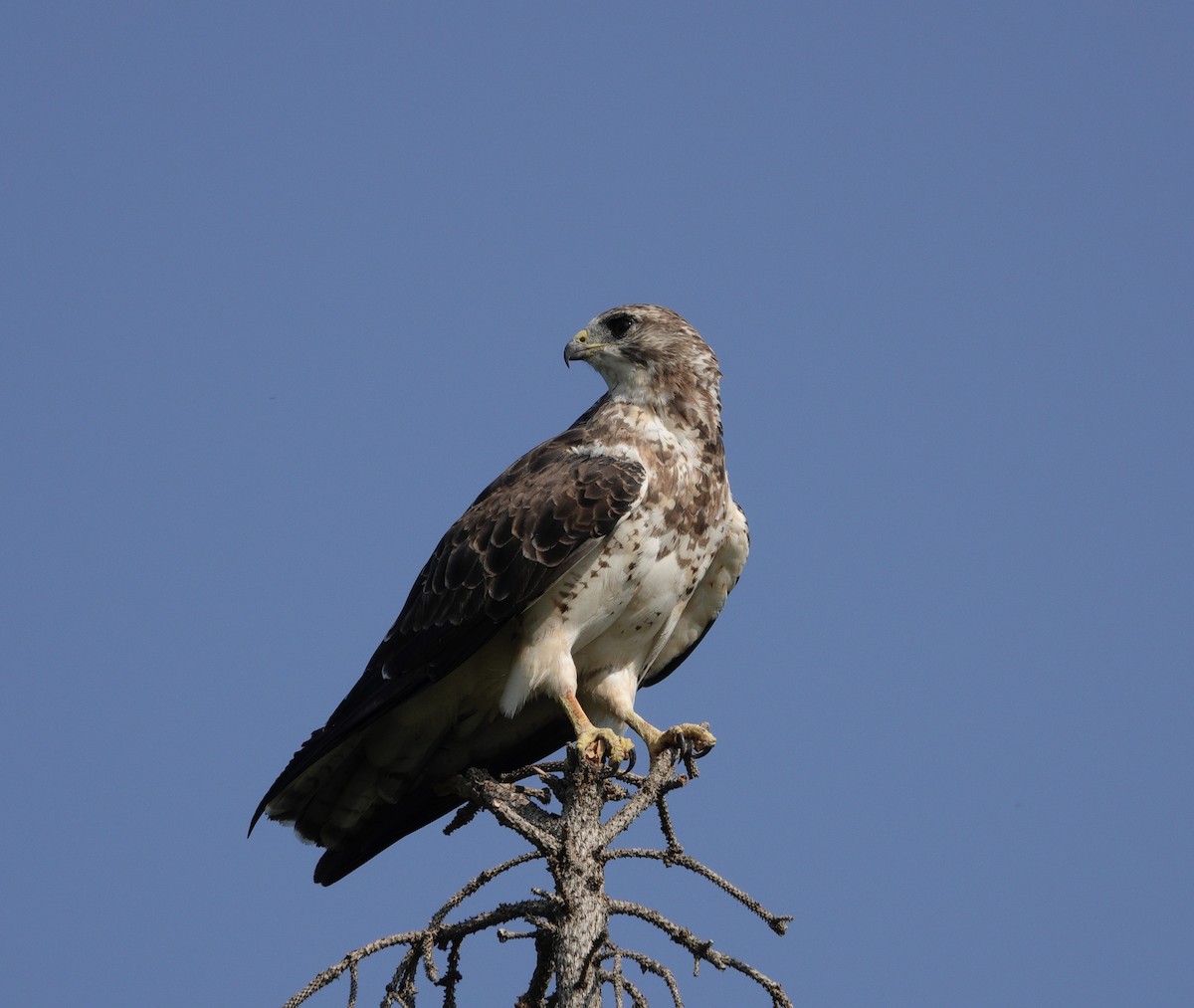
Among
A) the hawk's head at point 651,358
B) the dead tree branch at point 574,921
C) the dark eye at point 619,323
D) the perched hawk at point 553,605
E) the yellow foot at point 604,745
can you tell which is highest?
the dark eye at point 619,323

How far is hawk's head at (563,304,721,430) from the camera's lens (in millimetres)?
7840

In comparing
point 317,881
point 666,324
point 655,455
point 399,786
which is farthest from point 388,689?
point 666,324

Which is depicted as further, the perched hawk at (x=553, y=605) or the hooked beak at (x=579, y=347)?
the hooked beak at (x=579, y=347)

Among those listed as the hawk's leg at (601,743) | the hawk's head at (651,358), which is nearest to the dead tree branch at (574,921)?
the hawk's leg at (601,743)

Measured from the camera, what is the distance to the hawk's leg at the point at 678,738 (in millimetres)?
7004

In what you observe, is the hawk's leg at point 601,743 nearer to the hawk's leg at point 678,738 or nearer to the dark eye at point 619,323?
the hawk's leg at point 678,738

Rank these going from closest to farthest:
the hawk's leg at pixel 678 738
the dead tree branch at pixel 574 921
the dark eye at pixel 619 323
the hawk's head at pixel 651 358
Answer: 1. the dead tree branch at pixel 574 921
2. the hawk's leg at pixel 678 738
3. the hawk's head at pixel 651 358
4. the dark eye at pixel 619 323

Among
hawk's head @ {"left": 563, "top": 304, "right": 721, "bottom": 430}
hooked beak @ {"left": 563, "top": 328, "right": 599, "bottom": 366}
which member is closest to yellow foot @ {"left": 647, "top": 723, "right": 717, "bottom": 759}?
hawk's head @ {"left": 563, "top": 304, "right": 721, "bottom": 430}

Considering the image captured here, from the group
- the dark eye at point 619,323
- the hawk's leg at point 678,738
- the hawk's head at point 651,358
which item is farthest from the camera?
the dark eye at point 619,323

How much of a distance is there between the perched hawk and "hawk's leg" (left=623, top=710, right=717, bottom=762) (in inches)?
0.4

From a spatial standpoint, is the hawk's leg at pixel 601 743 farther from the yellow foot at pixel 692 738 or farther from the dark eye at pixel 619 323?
the dark eye at pixel 619 323

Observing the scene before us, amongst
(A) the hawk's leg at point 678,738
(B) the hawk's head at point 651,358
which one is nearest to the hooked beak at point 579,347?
(B) the hawk's head at point 651,358

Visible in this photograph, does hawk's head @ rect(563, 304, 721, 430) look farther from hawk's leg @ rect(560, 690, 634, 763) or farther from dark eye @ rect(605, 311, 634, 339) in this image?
hawk's leg @ rect(560, 690, 634, 763)

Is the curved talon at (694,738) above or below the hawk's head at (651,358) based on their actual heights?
below
